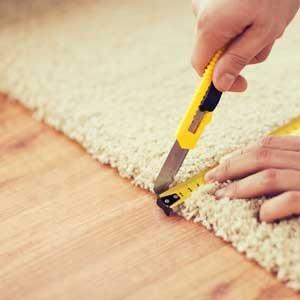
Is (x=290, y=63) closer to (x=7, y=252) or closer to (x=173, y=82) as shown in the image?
(x=173, y=82)

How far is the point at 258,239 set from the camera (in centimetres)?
90

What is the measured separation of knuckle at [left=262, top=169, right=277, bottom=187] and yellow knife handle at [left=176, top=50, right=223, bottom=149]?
0.12 metres

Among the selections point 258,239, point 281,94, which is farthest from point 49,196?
point 281,94

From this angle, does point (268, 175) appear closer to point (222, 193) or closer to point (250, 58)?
point (222, 193)

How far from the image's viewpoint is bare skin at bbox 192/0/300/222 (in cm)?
91

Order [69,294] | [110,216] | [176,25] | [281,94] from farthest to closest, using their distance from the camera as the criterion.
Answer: [176,25] < [281,94] < [110,216] < [69,294]

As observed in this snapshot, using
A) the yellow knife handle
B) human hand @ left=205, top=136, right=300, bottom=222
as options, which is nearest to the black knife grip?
the yellow knife handle

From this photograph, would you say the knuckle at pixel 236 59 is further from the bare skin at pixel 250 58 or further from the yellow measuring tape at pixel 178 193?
the yellow measuring tape at pixel 178 193

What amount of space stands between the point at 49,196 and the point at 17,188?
0.07 meters

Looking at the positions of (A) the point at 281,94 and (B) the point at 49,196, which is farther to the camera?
(A) the point at 281,94

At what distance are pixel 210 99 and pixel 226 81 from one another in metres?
0.04

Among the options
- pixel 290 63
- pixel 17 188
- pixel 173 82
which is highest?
pixel 290 63

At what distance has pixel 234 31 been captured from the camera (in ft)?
3.02

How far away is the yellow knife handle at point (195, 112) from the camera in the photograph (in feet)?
3.10
